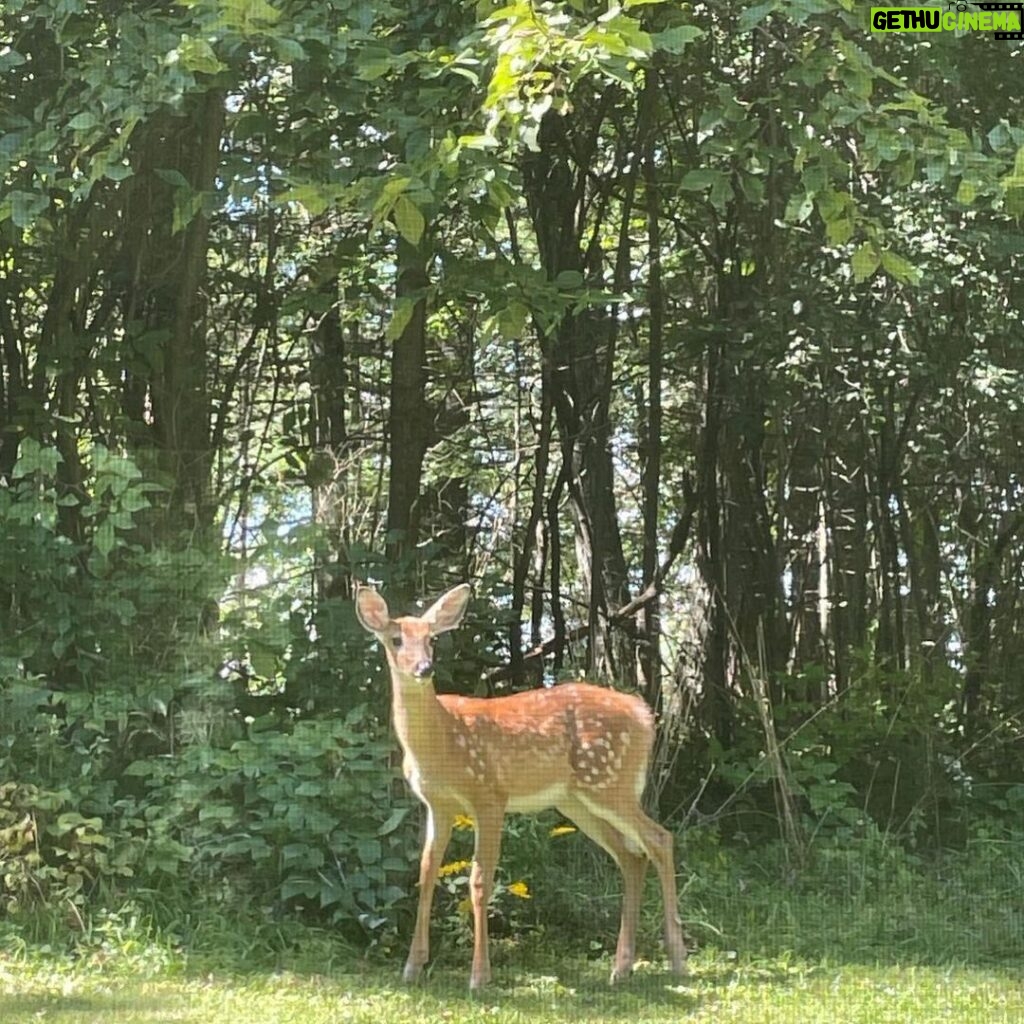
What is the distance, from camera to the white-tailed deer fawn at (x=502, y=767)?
1858 mm

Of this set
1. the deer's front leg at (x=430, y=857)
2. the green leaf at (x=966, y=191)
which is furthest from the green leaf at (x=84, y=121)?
the green leaf at (x=966, y=191)

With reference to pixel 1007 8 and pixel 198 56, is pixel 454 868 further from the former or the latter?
pixel 1007 8

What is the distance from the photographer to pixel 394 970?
6.03 feet

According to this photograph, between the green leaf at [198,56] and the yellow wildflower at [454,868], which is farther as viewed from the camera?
the yellow wildflower at [454,868]

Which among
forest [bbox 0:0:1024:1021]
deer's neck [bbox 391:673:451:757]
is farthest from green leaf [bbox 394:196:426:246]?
deer's neck [bbox 391:673:451:757]

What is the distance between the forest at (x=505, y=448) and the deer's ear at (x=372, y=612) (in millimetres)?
55

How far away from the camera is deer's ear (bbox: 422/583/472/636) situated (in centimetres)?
192

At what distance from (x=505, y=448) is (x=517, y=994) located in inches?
37.4

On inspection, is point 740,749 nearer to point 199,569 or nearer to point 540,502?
point 540,502

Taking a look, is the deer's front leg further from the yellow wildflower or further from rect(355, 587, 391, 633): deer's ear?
rect(355, 587, 391, 633): deer's ear

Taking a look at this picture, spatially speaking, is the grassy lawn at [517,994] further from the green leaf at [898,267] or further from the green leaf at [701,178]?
the green leaf at [701,178]

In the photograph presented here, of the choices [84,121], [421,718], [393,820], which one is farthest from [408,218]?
[393,820]

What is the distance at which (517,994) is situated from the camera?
173cm

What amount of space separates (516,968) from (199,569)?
0.75m
